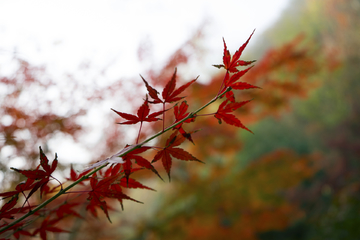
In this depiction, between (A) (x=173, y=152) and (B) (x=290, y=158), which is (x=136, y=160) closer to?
A: (A) (x=173, y=152)

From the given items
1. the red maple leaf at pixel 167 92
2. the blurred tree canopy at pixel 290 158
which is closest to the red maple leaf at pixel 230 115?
the red maple leaf at pixel 167 92

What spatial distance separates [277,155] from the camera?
287cm

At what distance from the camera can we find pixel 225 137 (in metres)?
3.40

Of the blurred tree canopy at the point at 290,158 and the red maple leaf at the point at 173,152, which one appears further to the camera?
the blurred tree canopy at the point at 290,158

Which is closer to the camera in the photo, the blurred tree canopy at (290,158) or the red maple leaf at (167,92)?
the red maple leaf at (167,92)

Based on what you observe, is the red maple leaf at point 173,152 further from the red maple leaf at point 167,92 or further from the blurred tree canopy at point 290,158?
the blurred tree canopy at point 290,158

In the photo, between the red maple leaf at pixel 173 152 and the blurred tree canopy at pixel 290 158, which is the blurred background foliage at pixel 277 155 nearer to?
the blurred tree canopy at pixel 290 158

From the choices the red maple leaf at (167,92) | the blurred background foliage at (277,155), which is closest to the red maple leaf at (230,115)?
the red maple leaf at (167,92)

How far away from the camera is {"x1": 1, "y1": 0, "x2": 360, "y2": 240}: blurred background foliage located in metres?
2.64

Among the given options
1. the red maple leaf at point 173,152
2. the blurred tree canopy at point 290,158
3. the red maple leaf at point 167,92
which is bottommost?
the red maple leaf at point 173,152

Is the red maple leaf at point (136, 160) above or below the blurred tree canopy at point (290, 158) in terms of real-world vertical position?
below

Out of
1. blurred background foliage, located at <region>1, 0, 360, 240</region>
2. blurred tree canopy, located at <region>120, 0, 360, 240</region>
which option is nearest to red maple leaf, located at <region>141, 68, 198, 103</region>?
blurred background foliage, located at <region>1, 0, 360, 240</region>

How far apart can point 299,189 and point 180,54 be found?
14.3 feet

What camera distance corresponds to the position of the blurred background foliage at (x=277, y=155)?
8.65ft
